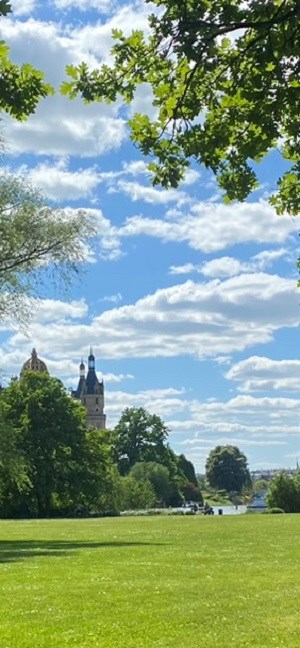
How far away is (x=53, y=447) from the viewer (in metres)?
81.2

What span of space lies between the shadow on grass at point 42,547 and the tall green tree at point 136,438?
333 ft

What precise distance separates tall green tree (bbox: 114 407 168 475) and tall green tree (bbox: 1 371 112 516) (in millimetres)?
48336

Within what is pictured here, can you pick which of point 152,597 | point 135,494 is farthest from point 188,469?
point 152,597

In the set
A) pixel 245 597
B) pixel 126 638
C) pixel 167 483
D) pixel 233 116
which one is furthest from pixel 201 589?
pixel 167 483

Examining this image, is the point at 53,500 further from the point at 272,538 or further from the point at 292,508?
the point at 272,538

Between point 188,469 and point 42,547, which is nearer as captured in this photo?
point 42,547

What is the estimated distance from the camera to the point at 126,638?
463 inches

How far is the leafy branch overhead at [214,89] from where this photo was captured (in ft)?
30.6

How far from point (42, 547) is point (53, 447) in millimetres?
52816

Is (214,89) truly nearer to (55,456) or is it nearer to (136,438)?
(55,456)

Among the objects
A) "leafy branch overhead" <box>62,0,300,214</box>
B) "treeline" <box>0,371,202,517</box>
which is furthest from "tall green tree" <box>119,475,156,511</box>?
"leafy branch overhead" <box>62,0,300,214</box>

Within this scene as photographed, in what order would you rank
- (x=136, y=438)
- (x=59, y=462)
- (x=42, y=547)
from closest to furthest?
(x=42, y=547)
(x=59, y=462)
(x=136, y=438)

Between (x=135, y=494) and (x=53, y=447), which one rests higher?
(x=53, y=447)

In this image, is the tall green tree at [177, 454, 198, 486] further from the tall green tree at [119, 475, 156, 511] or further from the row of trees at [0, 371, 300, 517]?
the row of trees at [0, 371, 300, 517]
